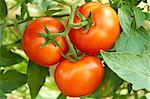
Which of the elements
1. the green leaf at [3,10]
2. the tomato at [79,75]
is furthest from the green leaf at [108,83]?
the green leaf at [3,10]

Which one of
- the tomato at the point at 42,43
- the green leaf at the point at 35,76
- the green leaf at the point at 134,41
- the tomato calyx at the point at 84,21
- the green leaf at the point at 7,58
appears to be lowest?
the green leaf at the point at 35,76

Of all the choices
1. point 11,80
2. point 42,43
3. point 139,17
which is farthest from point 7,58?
point 139,17

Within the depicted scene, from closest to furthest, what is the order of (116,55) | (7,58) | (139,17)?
1. (116,55)
2. (139,17)
3. (7,58)

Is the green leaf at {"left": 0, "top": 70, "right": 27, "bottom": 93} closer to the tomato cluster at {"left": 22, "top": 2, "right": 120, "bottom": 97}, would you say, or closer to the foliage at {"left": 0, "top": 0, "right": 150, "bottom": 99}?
the foliage at {"left": 0, "top": 0, "right": 150, "bottom": 99}

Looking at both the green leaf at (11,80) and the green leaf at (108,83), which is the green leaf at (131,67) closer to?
the green leaf at (108,83)

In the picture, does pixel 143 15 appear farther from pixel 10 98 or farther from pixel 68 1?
pixel 10 98

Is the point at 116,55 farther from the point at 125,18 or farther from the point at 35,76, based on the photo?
the point at 35,76

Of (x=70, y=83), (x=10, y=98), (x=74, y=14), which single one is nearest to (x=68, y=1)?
(x=74, y=14)
